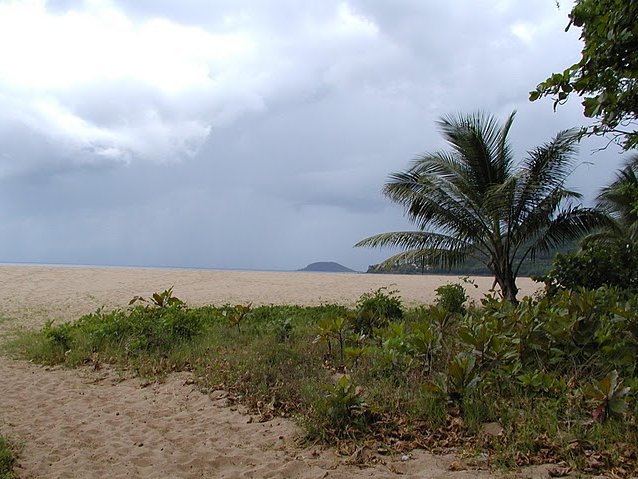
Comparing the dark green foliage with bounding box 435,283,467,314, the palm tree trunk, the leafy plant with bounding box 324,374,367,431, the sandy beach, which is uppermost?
the palm tree trunk

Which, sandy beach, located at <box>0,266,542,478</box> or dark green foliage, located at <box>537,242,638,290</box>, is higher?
dark green foliage, located at <box>537,242,638,290</box>

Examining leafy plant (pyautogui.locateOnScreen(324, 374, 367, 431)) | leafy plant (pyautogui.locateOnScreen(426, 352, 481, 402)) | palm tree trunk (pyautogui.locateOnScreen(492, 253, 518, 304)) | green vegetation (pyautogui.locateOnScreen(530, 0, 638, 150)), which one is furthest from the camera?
palm tree trunk (pyautogui.locateOnScreen(492, 253, 518, 304))

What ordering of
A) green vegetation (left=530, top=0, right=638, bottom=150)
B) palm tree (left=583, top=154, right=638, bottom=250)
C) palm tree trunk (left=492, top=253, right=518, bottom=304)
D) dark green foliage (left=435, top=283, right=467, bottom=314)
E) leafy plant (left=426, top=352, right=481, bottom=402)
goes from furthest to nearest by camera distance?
palm tree (left=583, top=154, right=638, bottom=250), palm tree trunk (left=492, top=253, right=518, bottom=304), dark green foliage (left=435, top=283, right=467, bottom=314), leafy plant (left=426, top=352, right=481, bottom=402), green vegetation (left=530, top=0, right=638, bottom=150)

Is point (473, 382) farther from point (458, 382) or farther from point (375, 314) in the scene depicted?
point (375, 314)

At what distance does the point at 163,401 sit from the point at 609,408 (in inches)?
189

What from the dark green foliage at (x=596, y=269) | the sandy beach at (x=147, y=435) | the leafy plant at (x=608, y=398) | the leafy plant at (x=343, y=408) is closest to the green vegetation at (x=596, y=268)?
the dark green foliage at (x=596, y=269)

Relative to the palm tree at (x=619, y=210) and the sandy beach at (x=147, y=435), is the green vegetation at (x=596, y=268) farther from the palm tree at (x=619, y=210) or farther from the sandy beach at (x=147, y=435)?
the sandy beach at (x=147, y=435)

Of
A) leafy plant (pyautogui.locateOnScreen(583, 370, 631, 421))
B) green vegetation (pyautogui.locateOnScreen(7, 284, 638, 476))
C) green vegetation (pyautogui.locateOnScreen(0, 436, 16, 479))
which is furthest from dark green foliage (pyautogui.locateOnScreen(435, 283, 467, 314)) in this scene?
green vegetation (pyautogui.locateOnScreen(0, 436, 16, 479))

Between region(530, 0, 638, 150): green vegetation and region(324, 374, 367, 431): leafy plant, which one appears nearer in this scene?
region(530, 0, 638, 150): green vegetation

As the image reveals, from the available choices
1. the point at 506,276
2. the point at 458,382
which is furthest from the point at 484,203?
the point at 458,382

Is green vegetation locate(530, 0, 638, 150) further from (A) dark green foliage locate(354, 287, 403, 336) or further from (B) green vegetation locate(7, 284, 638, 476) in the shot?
(A) dark green foliage locate(354, 287, 403, 336)

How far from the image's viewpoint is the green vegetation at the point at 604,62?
299 cm

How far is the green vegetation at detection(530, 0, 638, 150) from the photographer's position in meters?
2.99

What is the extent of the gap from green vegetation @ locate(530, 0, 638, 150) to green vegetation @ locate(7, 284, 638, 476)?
218 centimetres
